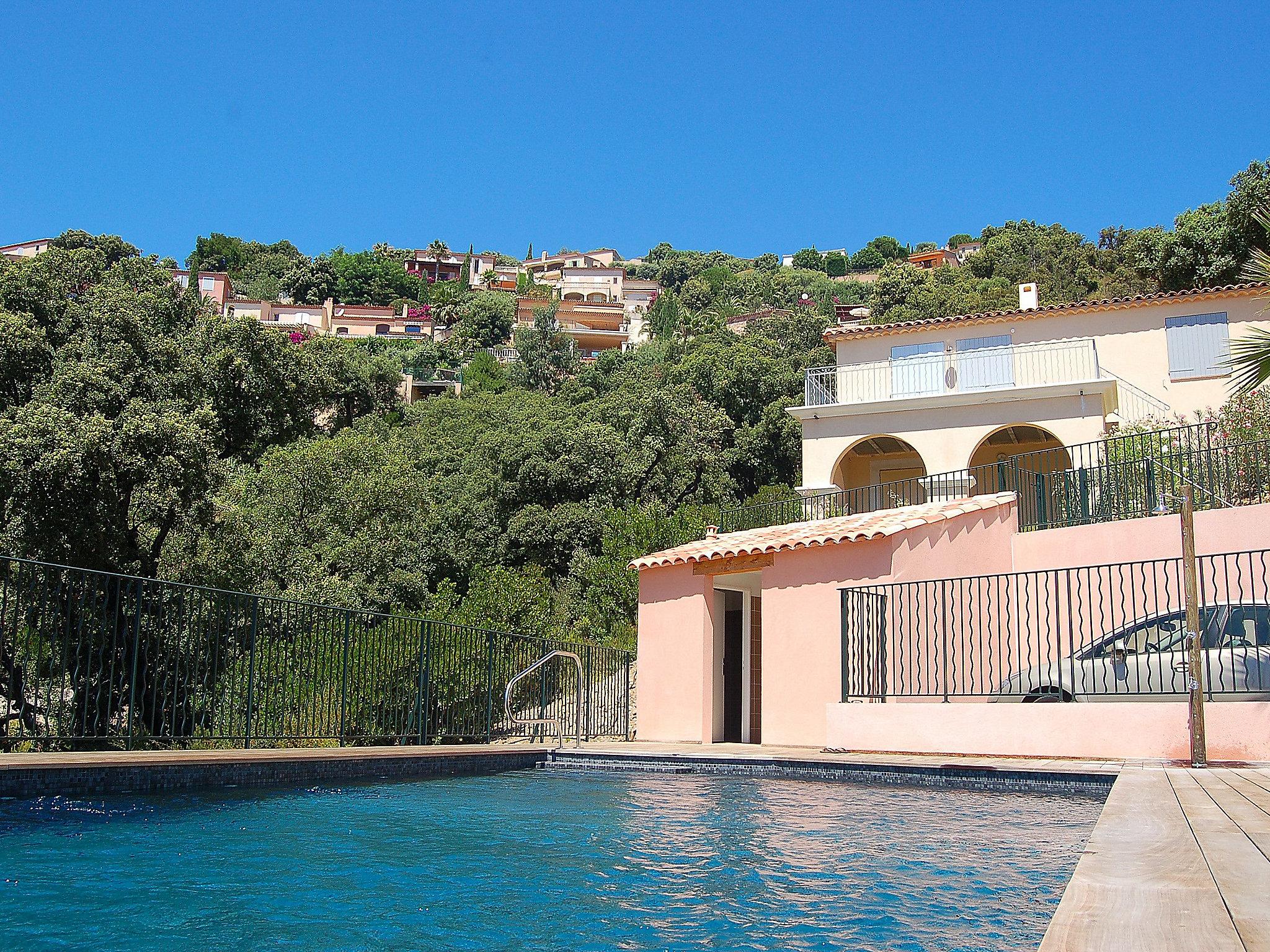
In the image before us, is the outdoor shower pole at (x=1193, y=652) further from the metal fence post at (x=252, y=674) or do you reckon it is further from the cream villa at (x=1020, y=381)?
the cream villa at (x=1020, y=381)

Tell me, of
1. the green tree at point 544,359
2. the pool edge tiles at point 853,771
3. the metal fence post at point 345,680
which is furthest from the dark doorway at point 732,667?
the green tree at point 544,359

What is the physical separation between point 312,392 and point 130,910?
73.2 ft

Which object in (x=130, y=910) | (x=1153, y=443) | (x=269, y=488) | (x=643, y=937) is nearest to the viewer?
(x=643, y=937)

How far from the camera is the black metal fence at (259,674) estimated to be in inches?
373

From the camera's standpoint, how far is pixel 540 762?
505 inches

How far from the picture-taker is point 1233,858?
364cm

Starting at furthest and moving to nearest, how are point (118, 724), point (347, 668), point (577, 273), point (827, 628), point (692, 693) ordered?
point (577, 273) < point (692, 693) < point (827, 628) < point (347, 668) < point (118, 724)

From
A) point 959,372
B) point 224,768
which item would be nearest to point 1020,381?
point 959,372

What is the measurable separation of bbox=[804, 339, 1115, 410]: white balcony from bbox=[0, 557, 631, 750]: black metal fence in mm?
11676

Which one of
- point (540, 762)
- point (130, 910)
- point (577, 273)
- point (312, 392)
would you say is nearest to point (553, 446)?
point (312, 392)

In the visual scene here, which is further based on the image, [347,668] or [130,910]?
[347,668]

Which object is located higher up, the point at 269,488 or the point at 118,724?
the point at 269,488

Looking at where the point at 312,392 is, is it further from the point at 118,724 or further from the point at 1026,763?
the point at 1026,763

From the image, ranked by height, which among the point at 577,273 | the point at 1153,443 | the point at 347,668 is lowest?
the point at 347,668
